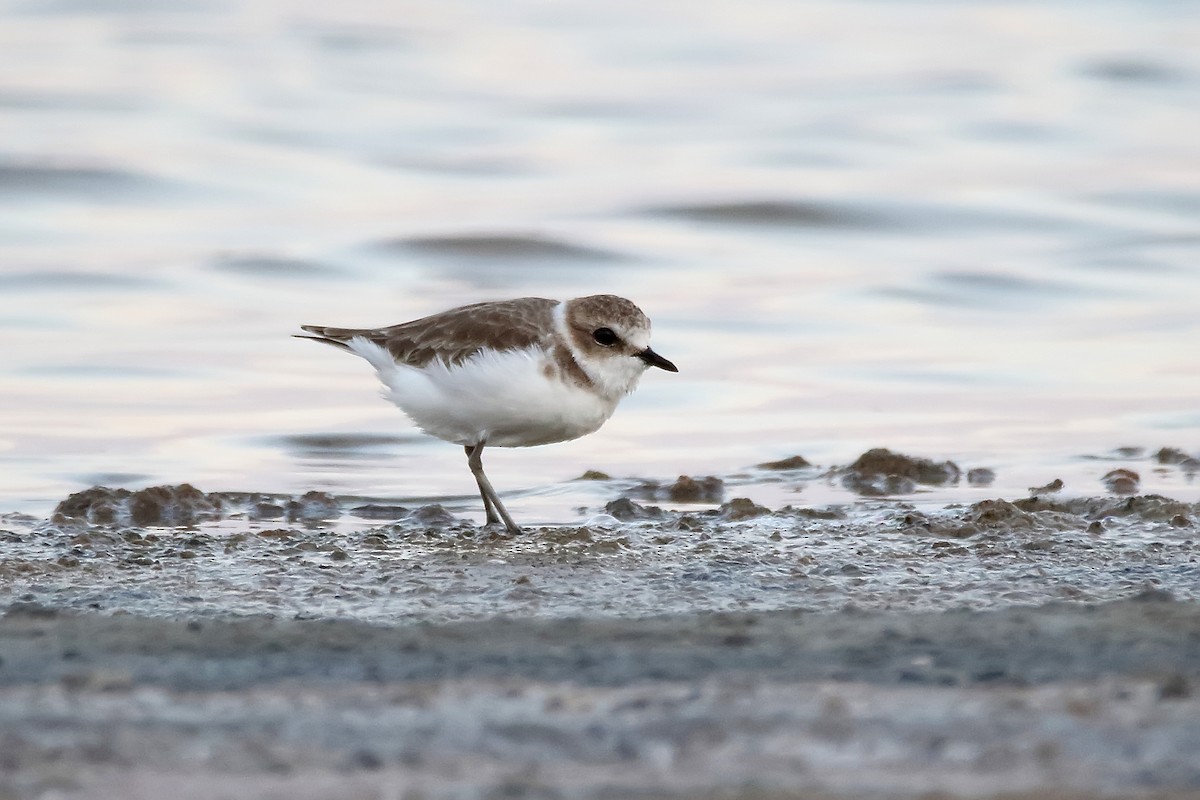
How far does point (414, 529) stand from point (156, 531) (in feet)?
2.61

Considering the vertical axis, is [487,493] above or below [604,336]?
below

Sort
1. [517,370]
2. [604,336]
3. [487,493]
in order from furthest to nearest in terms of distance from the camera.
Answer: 1. [487,493]
2. [604,336]
3. [517,370]

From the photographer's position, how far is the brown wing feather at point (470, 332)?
5375mm

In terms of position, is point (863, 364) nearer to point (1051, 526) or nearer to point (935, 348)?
point (935, 348)

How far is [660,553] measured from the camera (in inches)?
189

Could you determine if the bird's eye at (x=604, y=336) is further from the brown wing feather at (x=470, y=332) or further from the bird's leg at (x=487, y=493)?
the bird's leg at (x=487, y=493)

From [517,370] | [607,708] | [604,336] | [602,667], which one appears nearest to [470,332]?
A: [517,370]

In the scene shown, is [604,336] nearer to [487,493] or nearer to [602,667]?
[487,493]

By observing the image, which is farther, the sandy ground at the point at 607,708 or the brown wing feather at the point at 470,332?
the brown wing feather at the point at 470,332

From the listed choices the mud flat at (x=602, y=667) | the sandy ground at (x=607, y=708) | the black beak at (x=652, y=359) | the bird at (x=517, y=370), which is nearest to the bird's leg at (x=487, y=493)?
the bird at (x=517, y=370)

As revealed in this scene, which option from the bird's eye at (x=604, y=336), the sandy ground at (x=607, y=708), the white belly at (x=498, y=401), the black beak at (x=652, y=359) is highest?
the bird's eye at (x=604, y=336)

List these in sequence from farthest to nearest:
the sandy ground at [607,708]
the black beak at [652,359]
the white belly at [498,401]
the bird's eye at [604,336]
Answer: the black beak at [652,359] → the bird's eye at [604,336] → the white belly at [498,401] → the sandy ground at [607,708]

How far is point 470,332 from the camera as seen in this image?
5438 mm

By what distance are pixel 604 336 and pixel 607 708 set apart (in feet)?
8.23
